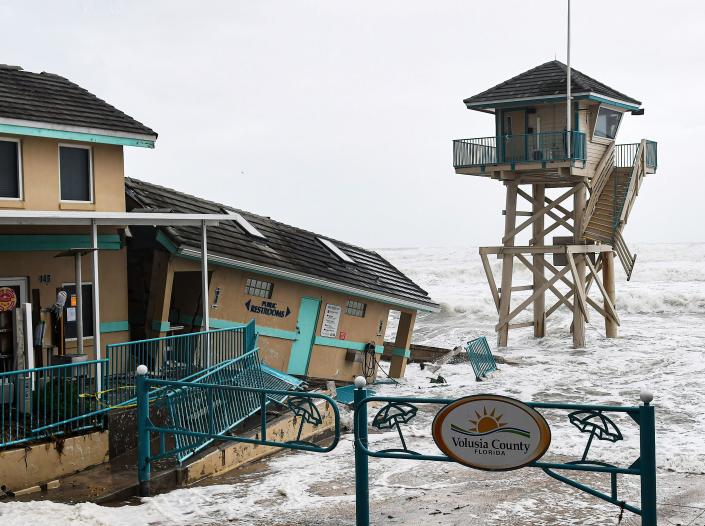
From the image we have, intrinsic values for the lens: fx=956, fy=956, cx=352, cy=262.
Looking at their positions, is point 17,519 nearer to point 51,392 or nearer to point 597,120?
point 51,392

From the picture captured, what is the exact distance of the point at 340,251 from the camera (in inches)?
1027

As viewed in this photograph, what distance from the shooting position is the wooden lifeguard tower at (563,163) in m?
32.7

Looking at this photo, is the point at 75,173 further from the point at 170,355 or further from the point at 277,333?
the point at 277,333

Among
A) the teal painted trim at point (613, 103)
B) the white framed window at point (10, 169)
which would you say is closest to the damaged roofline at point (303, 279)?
the white framed window at point (10, 169)

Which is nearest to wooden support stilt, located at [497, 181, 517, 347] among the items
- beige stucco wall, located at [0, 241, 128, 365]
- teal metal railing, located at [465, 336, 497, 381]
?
teal metal railing, located at [465, 336, 497, 381]

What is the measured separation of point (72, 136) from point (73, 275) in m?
2.64

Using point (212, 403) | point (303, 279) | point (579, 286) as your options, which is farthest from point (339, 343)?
point (579, 286)

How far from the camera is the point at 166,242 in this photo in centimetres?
1914

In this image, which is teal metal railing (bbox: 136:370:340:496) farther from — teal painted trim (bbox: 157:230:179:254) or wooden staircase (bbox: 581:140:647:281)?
wooden staircase (bbox: 581:140:647:281)

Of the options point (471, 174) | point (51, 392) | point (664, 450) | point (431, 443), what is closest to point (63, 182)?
point (51, 392)

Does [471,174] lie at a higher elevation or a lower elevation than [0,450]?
higher

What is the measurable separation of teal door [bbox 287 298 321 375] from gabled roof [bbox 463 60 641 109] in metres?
13.2

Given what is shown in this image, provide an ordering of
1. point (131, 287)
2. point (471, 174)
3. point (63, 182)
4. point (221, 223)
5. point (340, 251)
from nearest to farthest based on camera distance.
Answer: point (63, 182) < point (131, 287) < point (221, 223) < point (340, 251) < point (471, 174)

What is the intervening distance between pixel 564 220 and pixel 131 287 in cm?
2073
